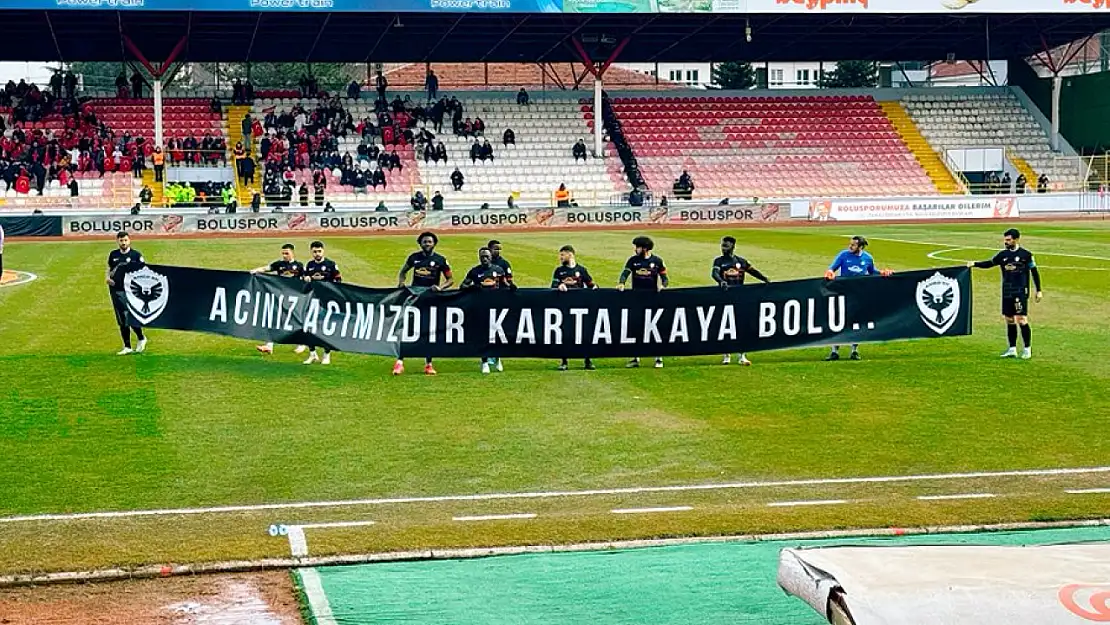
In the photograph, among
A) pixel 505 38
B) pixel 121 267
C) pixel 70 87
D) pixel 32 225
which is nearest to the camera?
pixel 121 267

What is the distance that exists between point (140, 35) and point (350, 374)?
43.8 meters

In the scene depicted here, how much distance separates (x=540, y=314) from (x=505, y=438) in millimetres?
4096

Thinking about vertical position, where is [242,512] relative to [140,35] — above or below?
below

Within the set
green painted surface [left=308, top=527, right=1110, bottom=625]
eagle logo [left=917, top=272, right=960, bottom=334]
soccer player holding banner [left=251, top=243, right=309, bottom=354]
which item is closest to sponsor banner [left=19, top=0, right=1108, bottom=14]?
soccer player holding banner [left=251, top=243, right=309, bottom=354]

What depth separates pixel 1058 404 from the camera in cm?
1631

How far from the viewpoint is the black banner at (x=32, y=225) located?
47.8 metres

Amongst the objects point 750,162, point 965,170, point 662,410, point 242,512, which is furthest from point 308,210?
point 242,512

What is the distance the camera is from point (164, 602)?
9.02 meters

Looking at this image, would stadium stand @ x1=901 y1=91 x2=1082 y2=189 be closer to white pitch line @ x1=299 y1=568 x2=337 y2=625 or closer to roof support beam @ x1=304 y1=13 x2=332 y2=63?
roof support beam @ x1=304 y1=13 x2=332 y2=63

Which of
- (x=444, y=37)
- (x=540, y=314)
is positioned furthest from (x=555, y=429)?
(x=444, y=37)

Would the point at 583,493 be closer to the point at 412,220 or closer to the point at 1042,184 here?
the point at 412,220

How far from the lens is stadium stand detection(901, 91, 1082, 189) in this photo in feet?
213

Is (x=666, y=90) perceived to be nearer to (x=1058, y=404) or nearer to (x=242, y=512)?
(x=1058, y=404)

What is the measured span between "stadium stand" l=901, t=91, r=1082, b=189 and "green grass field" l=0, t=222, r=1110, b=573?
43.3 m
